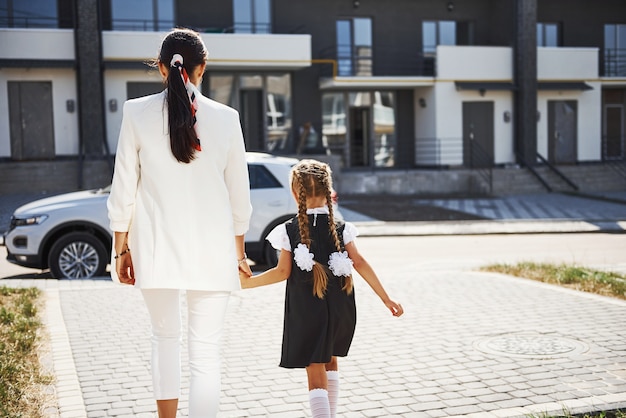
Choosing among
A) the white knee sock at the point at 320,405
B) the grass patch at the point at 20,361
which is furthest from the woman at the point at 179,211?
the grass patch at the point at 20,361

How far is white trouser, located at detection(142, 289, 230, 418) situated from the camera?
3.96 meters

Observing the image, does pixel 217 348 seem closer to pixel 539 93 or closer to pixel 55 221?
pixel 55 221

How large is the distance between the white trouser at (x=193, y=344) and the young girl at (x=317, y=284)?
42 cm

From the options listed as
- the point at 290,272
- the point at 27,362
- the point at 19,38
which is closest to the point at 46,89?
the point at 19,38

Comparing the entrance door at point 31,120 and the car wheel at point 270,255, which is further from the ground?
the entrance door at point 31,120

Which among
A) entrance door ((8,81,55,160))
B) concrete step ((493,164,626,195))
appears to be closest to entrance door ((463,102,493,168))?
concrete step ((493,164,626,195))

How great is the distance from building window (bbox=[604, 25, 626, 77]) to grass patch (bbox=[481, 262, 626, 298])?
27.0m

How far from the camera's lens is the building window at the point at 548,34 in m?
34.2

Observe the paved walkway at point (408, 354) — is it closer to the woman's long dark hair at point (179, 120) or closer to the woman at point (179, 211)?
the woman at point (179, 211)

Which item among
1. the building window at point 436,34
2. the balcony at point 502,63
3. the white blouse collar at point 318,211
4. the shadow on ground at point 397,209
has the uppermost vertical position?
the building window at point 436,34

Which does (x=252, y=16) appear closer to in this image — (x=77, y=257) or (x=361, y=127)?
(x=361, y=127)

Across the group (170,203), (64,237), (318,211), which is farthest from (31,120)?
(170,203)

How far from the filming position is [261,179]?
39.1 ft

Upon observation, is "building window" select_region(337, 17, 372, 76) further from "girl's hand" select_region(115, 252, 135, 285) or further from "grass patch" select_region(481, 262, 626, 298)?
"girl's hand" select_region(115, 252, 135, 285)
